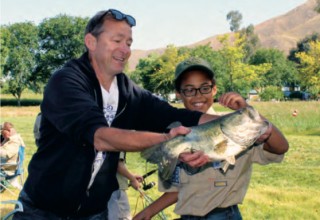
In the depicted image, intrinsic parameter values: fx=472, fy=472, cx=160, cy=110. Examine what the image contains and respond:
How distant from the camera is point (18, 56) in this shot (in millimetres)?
90875

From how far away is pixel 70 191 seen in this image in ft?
10.5

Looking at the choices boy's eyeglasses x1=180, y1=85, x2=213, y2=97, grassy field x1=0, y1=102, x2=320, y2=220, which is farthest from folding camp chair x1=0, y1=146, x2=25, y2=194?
boy's eyeglasses x1=180, y1=85, x2=213, y2=97

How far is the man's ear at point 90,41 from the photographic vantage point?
3.38m

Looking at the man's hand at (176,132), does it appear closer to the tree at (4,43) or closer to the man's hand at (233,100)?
the man's hand at (233,100)

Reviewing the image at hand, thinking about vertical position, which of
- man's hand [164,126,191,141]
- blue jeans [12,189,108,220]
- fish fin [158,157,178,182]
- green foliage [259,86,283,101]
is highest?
man's hand [164,126,191,141]

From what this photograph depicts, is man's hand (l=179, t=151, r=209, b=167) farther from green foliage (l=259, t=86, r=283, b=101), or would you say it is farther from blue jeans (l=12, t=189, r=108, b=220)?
green foliage (l=259, t=86, r=283, b=101)

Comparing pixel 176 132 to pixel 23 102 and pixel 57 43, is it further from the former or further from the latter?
pixel 57 43

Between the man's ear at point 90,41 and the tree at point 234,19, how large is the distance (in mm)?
163507

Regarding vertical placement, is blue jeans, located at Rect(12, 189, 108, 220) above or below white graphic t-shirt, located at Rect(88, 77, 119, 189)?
below

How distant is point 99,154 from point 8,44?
9393cm

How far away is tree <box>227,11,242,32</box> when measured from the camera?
162 m

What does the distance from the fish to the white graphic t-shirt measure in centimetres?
56

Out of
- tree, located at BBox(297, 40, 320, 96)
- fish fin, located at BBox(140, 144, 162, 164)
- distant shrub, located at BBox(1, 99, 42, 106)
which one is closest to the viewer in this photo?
fish fin, located at BBox(140, 144, 162, 164)

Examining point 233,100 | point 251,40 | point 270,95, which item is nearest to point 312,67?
point 270,95
